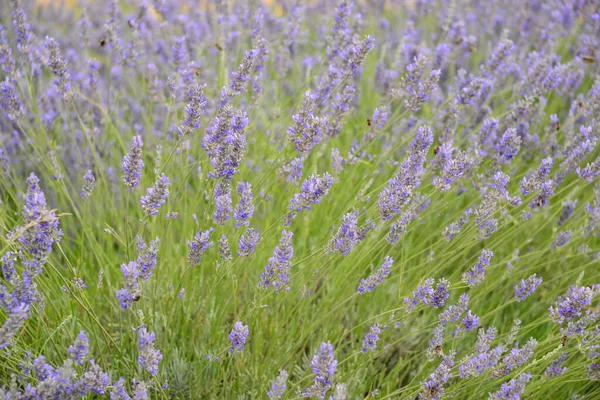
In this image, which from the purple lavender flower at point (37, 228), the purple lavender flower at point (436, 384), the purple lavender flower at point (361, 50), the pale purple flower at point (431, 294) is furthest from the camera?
the purple lavender flower at point (361, 50)

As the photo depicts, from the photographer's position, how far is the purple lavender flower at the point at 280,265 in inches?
66.9

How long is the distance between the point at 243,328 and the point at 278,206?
1104 mm

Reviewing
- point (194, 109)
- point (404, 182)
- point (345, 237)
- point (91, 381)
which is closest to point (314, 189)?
point (345, 237)

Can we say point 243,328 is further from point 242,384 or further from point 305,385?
point 305,385

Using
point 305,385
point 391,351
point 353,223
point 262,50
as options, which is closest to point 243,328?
point 353,223

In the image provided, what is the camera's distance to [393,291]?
260 cm

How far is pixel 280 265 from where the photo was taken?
1.72 metres

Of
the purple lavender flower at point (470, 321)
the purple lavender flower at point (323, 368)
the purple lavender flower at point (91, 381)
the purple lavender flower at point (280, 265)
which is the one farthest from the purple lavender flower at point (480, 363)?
the purple lavender flower at point (91, 381)

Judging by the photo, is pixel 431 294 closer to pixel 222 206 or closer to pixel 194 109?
pixel 222 206

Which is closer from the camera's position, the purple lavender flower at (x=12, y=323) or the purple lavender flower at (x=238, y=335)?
the purple lavender flower at (x=12, y=323)

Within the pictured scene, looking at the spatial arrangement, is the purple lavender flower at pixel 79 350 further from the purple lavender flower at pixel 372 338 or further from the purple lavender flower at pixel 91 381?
the purple lavender flower at pixel 372 338

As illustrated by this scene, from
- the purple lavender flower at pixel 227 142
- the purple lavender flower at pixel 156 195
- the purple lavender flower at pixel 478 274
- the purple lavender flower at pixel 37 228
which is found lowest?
the purple lavender flower at pixel 478 274

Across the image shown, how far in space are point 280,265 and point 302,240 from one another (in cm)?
106

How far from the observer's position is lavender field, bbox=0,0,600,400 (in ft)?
5.63
